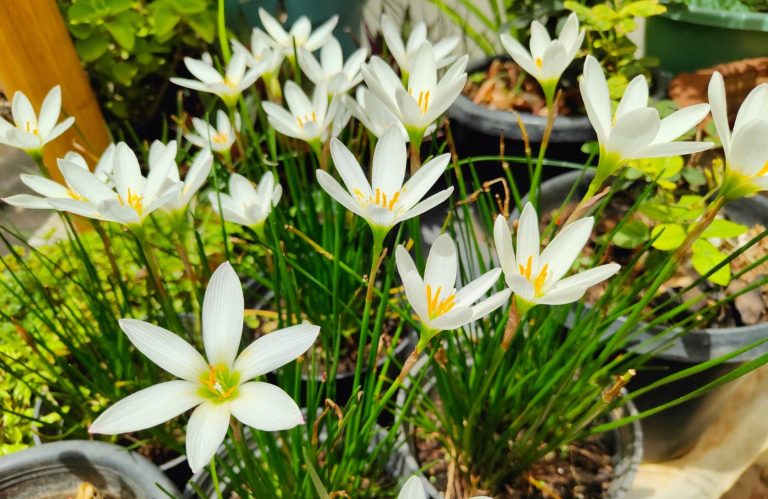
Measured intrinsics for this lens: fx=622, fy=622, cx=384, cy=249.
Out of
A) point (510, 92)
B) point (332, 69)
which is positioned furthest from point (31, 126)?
point (510, 92)

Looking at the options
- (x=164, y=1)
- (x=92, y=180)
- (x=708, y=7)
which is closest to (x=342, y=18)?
(x=164, y=1)

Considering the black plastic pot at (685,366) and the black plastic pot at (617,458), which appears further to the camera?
the black plastic pot at (685,366)

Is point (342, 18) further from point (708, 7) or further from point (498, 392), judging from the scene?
point (498, 392)

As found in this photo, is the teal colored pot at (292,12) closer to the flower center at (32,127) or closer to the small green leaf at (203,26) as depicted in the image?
the small green leaf at (203,26)

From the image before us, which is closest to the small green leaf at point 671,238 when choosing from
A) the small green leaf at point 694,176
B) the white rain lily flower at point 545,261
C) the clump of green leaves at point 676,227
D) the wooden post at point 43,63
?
the clump of green leaves at point 676,227

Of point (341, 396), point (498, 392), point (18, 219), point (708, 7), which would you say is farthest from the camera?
point (18, 219)

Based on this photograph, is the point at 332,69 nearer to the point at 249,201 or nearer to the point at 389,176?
the point at 249,201
